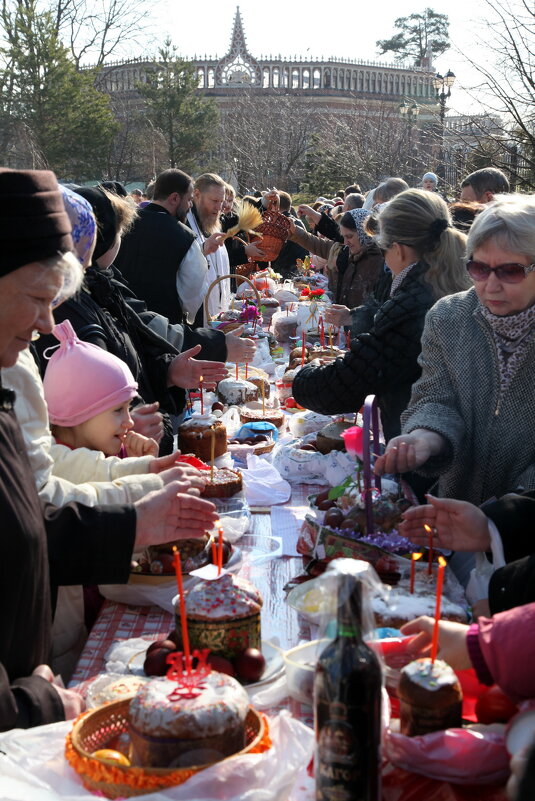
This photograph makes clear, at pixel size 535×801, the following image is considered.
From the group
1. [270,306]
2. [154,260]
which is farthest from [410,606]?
[270,306]

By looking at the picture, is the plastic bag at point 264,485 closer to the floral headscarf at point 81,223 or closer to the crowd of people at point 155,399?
the crowd of people at point 155,399

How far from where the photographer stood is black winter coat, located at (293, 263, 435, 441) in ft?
10.5

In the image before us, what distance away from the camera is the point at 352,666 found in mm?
1151

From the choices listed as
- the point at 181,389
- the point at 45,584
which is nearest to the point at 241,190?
the point at 181,389

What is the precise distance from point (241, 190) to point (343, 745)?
35.6 metres

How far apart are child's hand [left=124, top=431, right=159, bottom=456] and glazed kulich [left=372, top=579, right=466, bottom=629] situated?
3.59 ft

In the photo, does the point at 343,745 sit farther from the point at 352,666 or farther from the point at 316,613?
the point at 316,613

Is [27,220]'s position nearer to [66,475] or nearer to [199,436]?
[66,475]

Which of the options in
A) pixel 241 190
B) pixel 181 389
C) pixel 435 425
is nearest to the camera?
pixel 435 425

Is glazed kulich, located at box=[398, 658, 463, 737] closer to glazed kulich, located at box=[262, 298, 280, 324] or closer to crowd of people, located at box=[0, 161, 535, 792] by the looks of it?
crowd of people, located at box=[0, 161, 535, 792]

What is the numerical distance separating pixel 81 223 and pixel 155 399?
3.78ft

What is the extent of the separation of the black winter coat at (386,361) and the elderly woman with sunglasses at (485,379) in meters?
0.41

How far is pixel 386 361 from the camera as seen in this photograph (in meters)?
3.23

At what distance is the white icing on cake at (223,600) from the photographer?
5.44 feet
